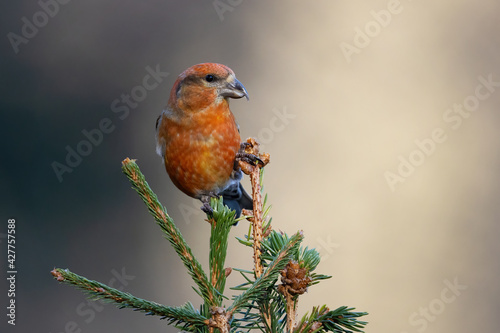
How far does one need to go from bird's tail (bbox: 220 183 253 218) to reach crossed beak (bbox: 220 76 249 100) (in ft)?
1.70

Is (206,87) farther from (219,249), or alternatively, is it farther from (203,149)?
(219,249)

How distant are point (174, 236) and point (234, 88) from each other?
0.93 meters

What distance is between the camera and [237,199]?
2494 millimetres

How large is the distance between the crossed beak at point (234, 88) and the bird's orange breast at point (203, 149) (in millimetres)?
78

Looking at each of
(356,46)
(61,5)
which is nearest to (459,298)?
(356,46)

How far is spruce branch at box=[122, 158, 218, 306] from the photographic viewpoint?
117 centimetres

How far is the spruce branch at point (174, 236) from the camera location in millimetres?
1174

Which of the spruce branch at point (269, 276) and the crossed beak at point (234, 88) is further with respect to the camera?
the crossed beak at point (234, 88)

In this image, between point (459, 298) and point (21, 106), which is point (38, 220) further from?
point (459, 298)

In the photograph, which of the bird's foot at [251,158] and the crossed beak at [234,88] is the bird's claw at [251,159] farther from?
the crossed beak at [234,88]

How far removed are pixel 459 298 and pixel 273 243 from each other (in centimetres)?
315

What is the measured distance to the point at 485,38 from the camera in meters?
4.51

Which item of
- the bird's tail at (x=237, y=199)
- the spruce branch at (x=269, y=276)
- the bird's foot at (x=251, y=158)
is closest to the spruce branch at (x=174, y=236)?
the spruce branch at (x=269, y=276)

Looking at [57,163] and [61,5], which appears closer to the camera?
[57,163]
